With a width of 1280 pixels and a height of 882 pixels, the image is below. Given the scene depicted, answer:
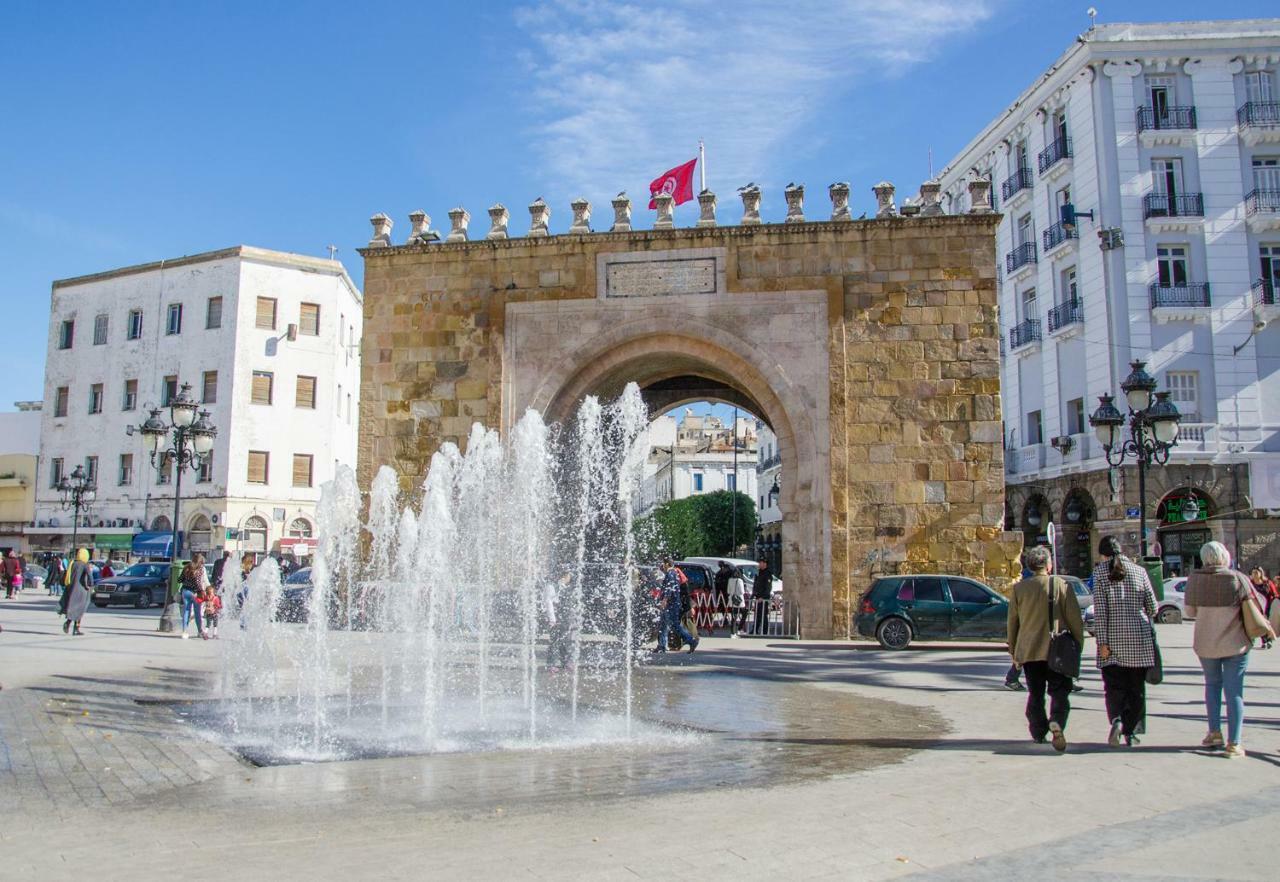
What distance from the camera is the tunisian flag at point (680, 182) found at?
63.7 feet

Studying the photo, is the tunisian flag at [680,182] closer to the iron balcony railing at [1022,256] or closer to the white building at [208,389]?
the iron balcony railing at [1022,256]

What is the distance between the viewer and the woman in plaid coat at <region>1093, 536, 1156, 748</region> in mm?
6430

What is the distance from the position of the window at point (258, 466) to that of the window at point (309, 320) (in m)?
4.76

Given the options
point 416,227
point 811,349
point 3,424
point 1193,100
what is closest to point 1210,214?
point 1193,100

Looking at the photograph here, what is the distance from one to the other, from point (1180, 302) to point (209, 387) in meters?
30.6

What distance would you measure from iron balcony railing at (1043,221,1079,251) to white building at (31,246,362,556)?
24.4 m

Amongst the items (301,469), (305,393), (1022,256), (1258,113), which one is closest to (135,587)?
(301,469)

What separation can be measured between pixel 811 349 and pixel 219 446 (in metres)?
24.1

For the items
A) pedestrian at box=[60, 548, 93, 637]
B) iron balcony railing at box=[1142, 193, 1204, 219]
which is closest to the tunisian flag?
pedestrian at box=[60, 548, 93, 637]

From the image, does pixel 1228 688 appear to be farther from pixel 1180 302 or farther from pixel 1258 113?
pixel 1258 113

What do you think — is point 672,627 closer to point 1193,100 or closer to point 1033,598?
point 1033,598

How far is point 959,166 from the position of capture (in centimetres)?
3656

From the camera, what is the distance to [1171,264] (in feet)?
89.4

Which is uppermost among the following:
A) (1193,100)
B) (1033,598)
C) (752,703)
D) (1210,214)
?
(1193,100)
